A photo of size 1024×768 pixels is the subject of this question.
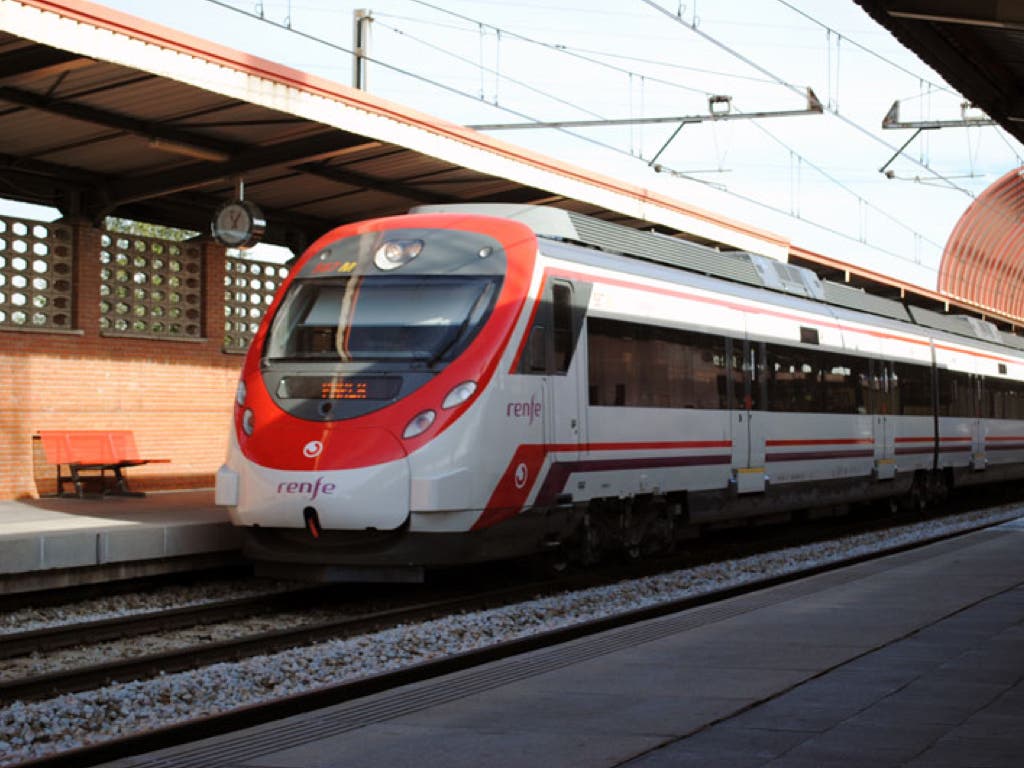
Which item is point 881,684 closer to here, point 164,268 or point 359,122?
point 359,122

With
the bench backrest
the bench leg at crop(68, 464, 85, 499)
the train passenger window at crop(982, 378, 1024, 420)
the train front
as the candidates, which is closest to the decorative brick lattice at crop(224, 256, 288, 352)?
the bench backrest

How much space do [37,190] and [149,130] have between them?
2377 millimetres

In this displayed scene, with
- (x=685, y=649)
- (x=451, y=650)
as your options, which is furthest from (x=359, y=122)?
(x=685, y=649)

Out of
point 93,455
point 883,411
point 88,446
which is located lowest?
point 93,455

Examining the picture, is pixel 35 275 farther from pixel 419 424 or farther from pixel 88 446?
pixel 419 424

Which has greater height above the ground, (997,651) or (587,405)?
(587,405)

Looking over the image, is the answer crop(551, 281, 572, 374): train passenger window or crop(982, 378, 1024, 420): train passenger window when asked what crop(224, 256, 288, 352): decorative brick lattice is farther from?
crop(982, 378, 1024, 420): train passenger window

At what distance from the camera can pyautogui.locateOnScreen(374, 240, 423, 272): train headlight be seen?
37.1ft

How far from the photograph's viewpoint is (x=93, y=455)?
53.3ft

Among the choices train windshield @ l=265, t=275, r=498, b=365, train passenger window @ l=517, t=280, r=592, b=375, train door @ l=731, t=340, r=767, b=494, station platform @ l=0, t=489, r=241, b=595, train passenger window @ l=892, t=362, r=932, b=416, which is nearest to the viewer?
train windshield @ l=265, t=275, r=498, b=365

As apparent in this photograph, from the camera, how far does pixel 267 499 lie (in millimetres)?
10477

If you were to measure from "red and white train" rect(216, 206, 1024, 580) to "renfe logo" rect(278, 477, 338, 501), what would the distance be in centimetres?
1

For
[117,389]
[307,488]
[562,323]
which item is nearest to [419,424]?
[307,488]

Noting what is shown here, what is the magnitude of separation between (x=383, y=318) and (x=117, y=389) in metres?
7.19
